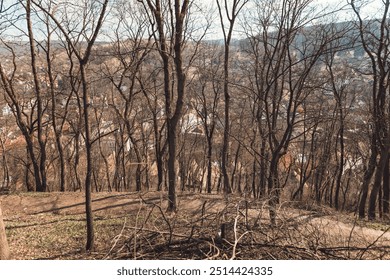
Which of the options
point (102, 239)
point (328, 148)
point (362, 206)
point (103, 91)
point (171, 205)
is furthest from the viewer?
point (103, 91)

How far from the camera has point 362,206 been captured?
43.3ft

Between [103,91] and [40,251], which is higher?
[103,91]

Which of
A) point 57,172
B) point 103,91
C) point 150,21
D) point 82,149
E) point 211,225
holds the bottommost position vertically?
point 57,172

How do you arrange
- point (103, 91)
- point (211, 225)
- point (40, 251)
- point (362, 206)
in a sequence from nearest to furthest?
1. point (211, 225)
2. point (40, 251)
3. point (362, 206)
4. point (103, 91)

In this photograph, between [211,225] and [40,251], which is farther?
[40,251]

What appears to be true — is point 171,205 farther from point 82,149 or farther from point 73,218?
point 82,149

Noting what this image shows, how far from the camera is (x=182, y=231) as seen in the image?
18.6ft

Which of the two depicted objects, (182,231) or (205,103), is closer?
(182,231)

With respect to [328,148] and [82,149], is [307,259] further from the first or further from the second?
[82,149]

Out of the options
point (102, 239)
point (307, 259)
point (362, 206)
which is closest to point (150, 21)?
point (102, 239)

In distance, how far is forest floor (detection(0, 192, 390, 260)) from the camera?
188 inches

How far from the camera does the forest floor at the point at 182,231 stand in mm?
4781

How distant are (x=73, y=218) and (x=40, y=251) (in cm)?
289

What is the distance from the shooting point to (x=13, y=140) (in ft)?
91.6
